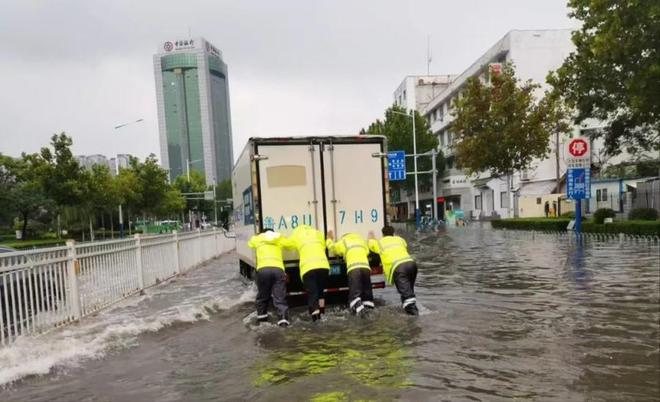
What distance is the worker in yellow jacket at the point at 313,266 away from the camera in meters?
7.64

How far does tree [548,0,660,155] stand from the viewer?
14473 mm

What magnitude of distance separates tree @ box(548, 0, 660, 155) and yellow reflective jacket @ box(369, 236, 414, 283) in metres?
10.0

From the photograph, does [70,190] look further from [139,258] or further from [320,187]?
[320,187]

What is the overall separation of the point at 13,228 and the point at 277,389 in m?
61.2

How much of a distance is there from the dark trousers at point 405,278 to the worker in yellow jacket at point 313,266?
1.05 metres

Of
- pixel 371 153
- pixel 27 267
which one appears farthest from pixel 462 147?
pixel 27 267

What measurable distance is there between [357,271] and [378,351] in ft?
6.48

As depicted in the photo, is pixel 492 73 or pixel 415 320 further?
pixel 492 73

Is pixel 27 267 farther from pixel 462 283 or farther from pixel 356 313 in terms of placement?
pixel 462 283

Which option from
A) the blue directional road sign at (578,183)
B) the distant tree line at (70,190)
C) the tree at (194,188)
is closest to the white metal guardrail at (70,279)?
the blue directional road sign at (578,183)

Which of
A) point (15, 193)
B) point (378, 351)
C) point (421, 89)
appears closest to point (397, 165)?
point (15, 193)

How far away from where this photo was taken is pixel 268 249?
25.1ft

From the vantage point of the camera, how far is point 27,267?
6480 millimetres

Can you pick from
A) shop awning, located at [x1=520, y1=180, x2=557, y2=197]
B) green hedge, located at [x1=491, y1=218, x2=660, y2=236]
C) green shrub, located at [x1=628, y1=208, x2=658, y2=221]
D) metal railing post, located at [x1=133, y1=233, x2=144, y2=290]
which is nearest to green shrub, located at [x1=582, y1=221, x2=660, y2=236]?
green hedge, located at [x1=491, y1=218, x2=660, y2=236]
